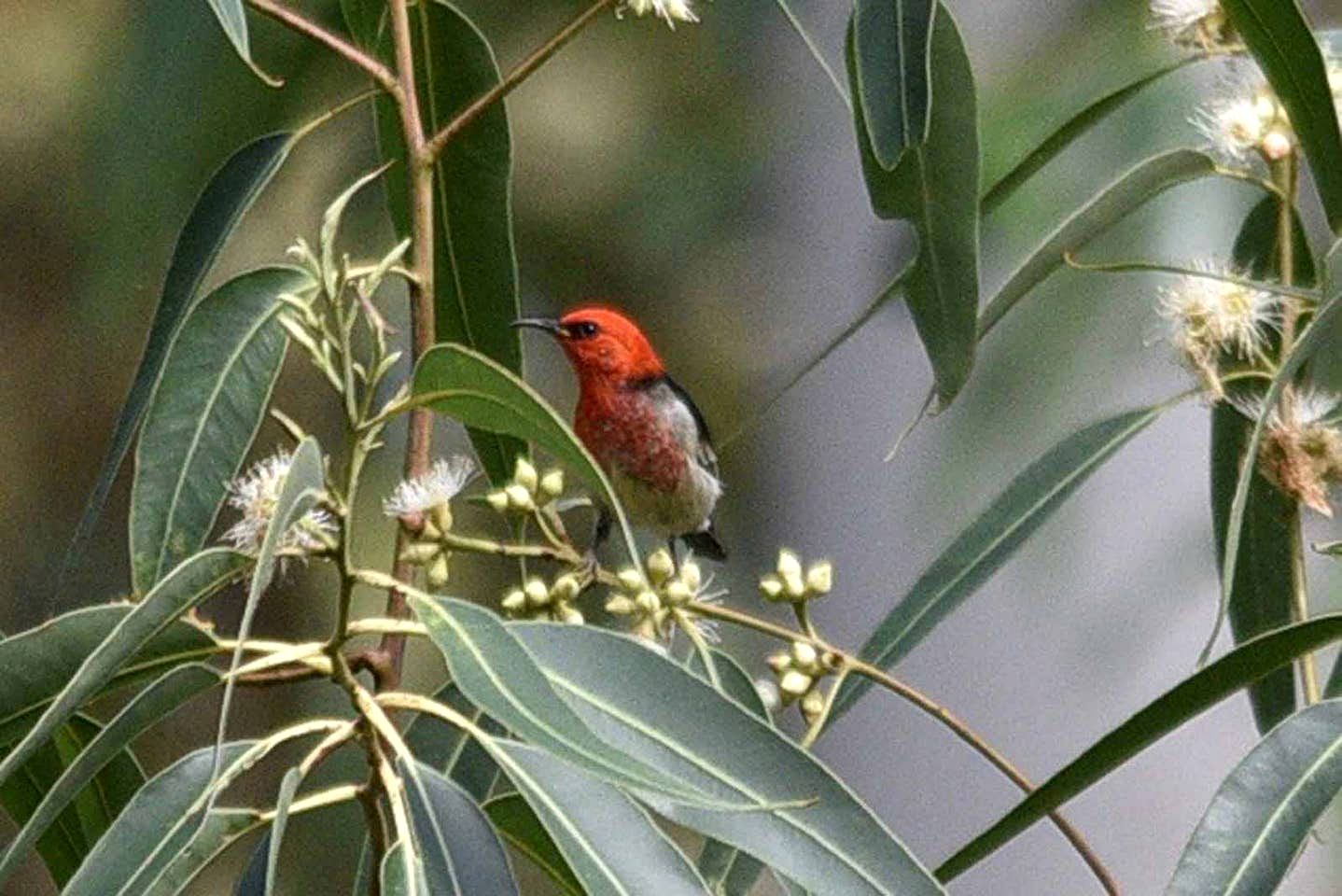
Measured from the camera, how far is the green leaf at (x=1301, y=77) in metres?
1.23

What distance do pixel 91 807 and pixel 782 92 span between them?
2237mm

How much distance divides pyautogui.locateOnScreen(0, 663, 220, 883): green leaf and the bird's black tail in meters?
1.18

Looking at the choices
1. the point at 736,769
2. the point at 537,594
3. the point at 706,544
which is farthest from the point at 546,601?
the point at 706,544

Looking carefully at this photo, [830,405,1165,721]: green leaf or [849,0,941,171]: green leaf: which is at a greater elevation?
[849,0,941,171]: green leaf

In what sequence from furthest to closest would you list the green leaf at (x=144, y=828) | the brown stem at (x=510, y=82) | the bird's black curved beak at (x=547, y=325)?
1. the bird's black curved beak at (x=547, y=325)
2. the brown stem at (x=510, y=82)
3. the green leaf at (x=144, y=828)

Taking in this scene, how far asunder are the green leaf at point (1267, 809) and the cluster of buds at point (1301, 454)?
0.19 metres

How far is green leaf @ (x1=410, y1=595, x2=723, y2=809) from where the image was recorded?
966mm

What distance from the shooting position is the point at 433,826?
111cm

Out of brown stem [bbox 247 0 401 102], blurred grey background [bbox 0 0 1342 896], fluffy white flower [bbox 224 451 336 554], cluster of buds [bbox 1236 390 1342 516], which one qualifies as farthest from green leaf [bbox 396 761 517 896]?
blurred grey background [bbox 0 0 1342 896]

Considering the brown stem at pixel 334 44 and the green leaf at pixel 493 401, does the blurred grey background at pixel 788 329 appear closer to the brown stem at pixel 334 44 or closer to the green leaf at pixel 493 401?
the brown stem at pixel 334 44

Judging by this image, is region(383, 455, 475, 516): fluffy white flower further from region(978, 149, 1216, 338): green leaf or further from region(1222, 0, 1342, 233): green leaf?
region(1222, 0, 1342, 233): green leaf

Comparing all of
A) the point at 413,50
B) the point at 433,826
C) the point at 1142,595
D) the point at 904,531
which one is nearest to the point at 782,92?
the point at 904,531

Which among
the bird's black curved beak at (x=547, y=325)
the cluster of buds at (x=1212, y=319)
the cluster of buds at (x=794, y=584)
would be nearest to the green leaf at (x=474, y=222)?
the cluster of buds at (x=794, y=584)

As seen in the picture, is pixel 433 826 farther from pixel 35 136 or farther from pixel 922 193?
pixel 35 136
